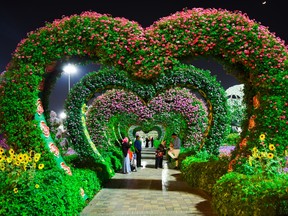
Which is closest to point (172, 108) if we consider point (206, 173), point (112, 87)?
point (112, 87)

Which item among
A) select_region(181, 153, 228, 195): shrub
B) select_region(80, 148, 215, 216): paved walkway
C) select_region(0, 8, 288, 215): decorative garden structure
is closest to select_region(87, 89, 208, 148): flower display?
select_region(181, 153, 228, 195): shrub

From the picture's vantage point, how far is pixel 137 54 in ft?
27.7

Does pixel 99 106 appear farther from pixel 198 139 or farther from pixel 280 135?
pixel 280 135

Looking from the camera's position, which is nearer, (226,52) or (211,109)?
(226,52)

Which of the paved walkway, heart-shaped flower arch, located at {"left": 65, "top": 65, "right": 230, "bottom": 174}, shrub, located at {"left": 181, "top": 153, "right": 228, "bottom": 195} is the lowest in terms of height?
the paved walkway

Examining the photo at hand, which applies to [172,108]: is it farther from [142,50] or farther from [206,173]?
[142,50]

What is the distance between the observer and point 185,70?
1283cm

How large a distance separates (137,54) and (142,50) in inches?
5.1

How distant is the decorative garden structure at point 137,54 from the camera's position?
8000 millimetres

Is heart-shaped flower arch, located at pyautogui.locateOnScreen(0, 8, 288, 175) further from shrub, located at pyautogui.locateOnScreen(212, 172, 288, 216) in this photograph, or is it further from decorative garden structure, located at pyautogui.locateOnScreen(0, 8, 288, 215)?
shrub, located at pyautogui.locateOnScreen(212, 172, 288, 216)

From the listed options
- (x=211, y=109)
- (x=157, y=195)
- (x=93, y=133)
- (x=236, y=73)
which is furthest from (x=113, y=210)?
(x=93, y=133)

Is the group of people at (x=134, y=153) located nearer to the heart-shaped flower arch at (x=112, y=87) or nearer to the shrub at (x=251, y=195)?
the heart-shaped flower arch at (x=112, y=87)

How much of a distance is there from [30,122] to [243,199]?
15.3 ft

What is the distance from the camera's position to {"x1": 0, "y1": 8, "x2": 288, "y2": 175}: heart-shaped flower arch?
7988 mm
